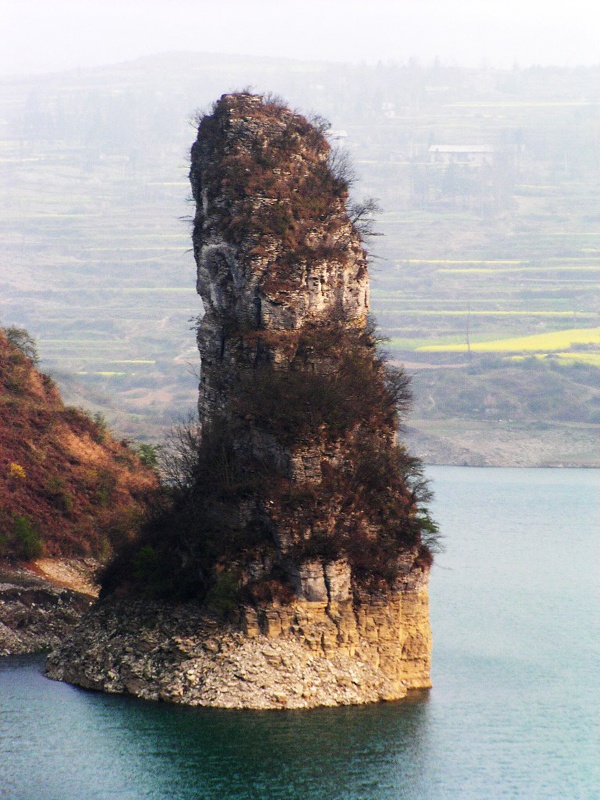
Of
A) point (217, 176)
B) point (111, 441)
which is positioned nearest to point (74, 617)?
point (217, 176)

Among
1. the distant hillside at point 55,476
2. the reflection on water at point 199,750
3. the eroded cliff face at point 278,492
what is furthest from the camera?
the distant hillside at point 55,476

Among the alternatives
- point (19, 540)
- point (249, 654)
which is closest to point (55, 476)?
point (19, 540)

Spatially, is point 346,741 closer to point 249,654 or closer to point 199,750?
point 199,750

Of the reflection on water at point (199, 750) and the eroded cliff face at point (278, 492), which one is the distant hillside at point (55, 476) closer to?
the eroded cliff face at point (278, 492)

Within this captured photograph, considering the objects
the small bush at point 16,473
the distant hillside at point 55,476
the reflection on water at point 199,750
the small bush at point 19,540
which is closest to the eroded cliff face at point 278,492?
the reflection on water at point 199,750

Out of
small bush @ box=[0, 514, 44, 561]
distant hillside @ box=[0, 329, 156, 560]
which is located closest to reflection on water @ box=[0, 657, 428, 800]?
distant hillside @ box=[0, 329, 156, 560]

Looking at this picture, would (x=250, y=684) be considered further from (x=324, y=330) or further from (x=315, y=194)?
(x=315, y=194)

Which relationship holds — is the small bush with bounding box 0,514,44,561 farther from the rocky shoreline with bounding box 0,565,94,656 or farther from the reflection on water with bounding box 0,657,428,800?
the reflection on water with bounding box 0,657,428,800
